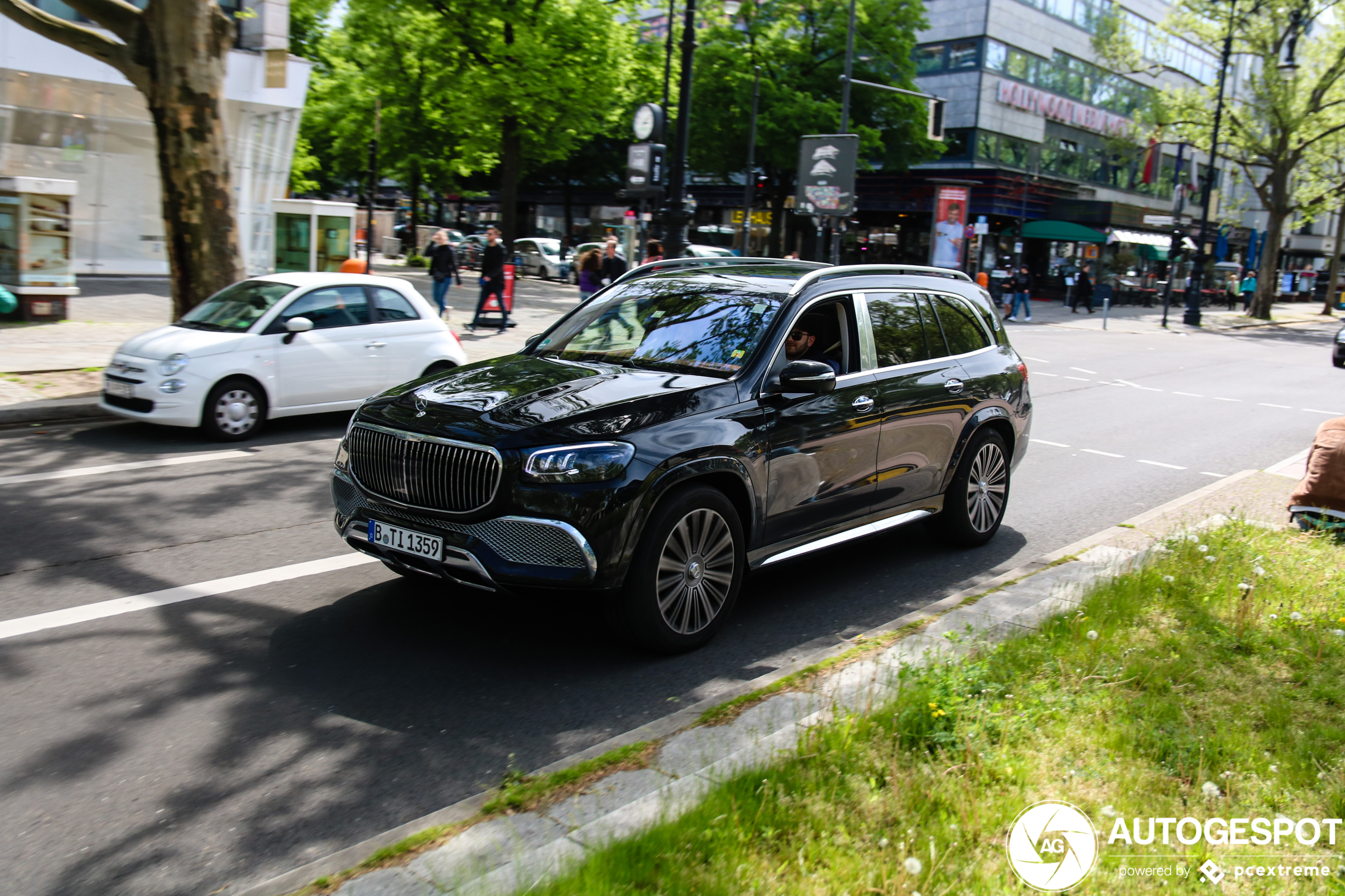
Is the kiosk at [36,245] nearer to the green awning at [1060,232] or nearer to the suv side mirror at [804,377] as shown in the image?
the suv side mirror at [804,377]

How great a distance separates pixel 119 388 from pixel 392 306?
270 cm

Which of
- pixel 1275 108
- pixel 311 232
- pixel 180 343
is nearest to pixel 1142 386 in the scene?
pixel 180 343

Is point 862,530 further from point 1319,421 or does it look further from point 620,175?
point 620,175

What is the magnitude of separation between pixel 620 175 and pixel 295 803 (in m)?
59.2

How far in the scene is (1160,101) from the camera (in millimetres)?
43688

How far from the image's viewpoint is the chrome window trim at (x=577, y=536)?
4.65m

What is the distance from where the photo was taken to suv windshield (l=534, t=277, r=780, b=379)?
5.72m

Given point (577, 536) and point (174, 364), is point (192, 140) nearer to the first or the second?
point (174, 364)

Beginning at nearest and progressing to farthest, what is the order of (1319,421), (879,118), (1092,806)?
(1092,806), (1319,421), (879,118)

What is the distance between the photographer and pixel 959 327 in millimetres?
7289

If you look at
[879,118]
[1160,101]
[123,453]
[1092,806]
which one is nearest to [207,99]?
[123,453]

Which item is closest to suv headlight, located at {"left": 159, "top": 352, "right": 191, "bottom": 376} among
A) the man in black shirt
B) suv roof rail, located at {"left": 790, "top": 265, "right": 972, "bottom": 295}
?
suv roof rail, located at {"left": 790, "top": 265, "right": 972, "bottom": 295}

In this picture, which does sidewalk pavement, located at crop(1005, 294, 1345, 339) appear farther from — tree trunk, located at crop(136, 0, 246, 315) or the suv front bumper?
the suv front bumper

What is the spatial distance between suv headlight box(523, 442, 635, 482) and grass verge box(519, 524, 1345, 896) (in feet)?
4.81
